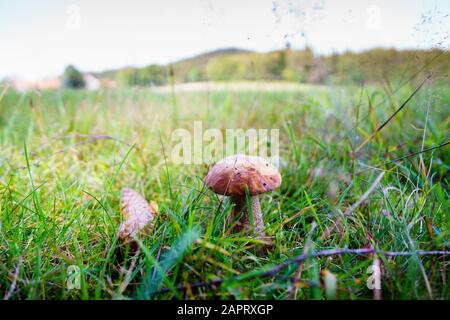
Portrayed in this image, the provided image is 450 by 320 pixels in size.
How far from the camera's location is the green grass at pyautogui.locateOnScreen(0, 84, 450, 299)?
36.5 inches

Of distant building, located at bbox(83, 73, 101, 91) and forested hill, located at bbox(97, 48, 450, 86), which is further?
distant building, located at bbox(83, 73, 101, 91)

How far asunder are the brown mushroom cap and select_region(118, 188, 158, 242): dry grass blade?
0.32 meters

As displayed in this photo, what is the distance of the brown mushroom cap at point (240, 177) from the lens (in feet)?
3.92

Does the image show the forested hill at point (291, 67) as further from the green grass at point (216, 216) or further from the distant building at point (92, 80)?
the green grass at point (216, 216)

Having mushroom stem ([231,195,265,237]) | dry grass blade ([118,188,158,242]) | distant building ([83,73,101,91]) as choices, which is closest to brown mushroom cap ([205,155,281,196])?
mushroom stem ([231,195,265,237])

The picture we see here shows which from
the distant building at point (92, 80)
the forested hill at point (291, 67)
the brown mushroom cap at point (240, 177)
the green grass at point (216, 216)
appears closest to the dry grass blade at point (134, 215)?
the green grass at point (216, 216)

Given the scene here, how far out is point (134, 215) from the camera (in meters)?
1.35

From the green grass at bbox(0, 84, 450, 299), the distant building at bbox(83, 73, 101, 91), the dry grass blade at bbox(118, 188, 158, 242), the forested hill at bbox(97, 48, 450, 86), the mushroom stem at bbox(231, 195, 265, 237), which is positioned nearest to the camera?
the green grass at bbox(0, 84, 450, 299)

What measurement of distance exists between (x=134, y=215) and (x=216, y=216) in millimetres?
406

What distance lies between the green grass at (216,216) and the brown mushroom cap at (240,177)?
91 mm

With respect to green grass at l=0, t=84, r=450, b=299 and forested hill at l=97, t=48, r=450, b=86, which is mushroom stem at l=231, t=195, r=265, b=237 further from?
forested hill at l=97, t=48, r=450, b=86

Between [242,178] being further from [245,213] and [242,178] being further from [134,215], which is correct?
[134,215]

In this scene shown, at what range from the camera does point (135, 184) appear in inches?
73.0
